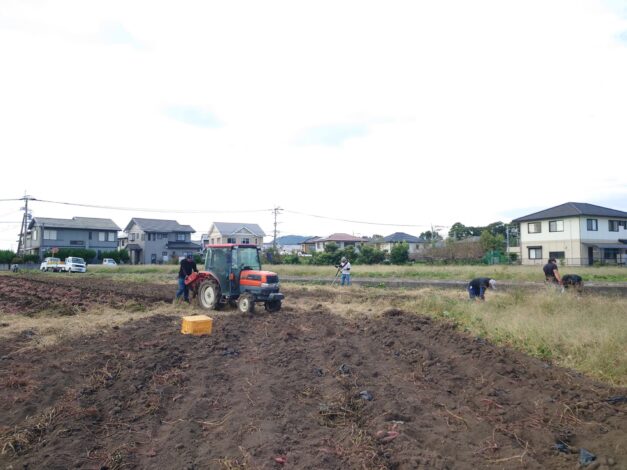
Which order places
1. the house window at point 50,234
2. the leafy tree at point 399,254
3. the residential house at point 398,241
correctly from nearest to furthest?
the leafy tree at point 399,254
the house window at point 50,234
the residential house at point 398,241

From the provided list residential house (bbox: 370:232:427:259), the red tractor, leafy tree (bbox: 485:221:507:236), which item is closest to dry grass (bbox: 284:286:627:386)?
the red tractor

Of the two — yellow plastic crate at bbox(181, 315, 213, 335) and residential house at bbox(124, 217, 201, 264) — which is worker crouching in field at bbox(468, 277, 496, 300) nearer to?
yellow plastic crate at bbox(181, 315, 213, 335)

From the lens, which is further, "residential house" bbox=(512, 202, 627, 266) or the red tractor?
"residential house" bbox=(512, 202, 627, 266)

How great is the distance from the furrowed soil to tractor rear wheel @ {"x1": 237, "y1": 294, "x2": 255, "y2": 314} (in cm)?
270

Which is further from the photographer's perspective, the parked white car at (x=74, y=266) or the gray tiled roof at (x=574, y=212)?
the gray tiled roof at (x=574, y=212)

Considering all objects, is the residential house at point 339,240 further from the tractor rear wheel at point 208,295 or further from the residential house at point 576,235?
the tractor rear wheel at point 208,295

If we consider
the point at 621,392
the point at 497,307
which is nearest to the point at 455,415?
the point at 621,392

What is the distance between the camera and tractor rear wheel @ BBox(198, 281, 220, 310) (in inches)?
498

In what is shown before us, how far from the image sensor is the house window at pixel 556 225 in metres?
43.7

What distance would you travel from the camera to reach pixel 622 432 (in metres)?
4.65

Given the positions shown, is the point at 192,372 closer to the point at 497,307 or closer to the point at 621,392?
the point at 621,392

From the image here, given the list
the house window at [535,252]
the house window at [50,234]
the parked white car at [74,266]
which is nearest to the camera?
the parked white car at [74,266]

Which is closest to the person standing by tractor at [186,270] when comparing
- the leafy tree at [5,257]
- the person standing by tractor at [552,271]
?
the person standing by tractor at [552,271]

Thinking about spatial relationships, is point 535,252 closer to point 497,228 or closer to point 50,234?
point 497,228
